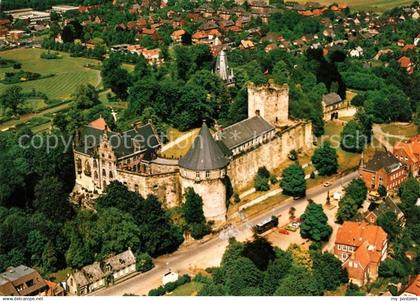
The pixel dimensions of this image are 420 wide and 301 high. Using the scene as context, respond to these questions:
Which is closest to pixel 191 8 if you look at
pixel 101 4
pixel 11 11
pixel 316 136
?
pixel 101 4

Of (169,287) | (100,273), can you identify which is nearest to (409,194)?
(169,287)

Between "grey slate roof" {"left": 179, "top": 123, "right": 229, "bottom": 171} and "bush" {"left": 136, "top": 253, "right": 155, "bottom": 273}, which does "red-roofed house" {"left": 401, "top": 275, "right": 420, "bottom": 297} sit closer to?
"grey slate roof" {"left": 179, "top": 123, "right": 229, "bottom": 171}

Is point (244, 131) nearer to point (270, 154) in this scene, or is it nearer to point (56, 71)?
point (270, 154)

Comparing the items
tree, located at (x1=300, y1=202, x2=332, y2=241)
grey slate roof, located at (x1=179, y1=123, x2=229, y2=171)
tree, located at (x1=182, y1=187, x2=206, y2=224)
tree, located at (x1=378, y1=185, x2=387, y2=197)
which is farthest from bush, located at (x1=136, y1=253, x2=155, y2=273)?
tree, located at (x1=378, y1=185, x2=387, y2=197)

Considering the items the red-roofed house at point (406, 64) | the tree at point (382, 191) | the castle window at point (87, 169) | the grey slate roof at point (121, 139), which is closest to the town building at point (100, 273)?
the grey slate roof at point (121, 139)

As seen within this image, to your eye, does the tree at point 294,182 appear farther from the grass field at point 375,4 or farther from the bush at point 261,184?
the grass field at point 375,4

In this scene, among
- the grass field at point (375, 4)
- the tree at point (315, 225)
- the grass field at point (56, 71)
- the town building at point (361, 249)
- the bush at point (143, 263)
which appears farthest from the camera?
the grass field at point (375, 4)

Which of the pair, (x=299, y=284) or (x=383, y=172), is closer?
(x=299, y=284)
